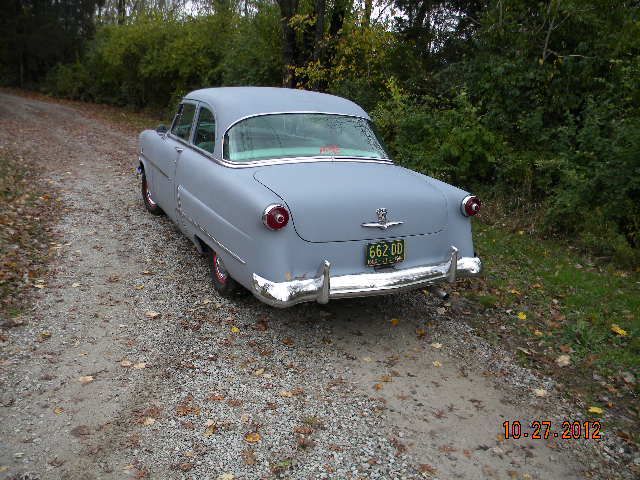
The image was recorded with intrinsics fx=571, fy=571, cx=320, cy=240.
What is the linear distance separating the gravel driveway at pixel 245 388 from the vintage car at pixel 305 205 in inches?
20.2

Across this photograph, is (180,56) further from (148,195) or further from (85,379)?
(85,379)

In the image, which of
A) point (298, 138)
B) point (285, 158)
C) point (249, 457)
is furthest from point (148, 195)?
point (249, 457)

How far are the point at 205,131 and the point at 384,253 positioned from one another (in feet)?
7.62

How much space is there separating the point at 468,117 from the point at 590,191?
2.53 metres

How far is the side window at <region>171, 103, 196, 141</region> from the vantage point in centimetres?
604

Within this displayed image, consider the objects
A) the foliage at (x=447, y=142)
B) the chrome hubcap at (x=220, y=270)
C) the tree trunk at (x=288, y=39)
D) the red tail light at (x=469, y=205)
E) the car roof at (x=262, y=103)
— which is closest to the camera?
the red tail light at (x=469, y=205)

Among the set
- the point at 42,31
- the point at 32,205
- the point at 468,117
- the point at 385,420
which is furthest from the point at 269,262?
the point at 42,31

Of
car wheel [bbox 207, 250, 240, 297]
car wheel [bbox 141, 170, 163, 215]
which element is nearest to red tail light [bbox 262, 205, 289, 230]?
car wheel [bbox 207, 250, 240, 297]

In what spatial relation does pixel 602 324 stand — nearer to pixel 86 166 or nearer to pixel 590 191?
pixel 590 191

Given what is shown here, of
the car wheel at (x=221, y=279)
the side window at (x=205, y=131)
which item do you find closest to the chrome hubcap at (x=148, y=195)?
the side window at (x=205, y=131)

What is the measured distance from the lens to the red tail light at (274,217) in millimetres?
3998

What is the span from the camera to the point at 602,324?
202 inches

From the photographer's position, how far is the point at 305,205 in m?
4.12

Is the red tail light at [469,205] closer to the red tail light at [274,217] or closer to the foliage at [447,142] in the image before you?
the red tail light at [274,217]
